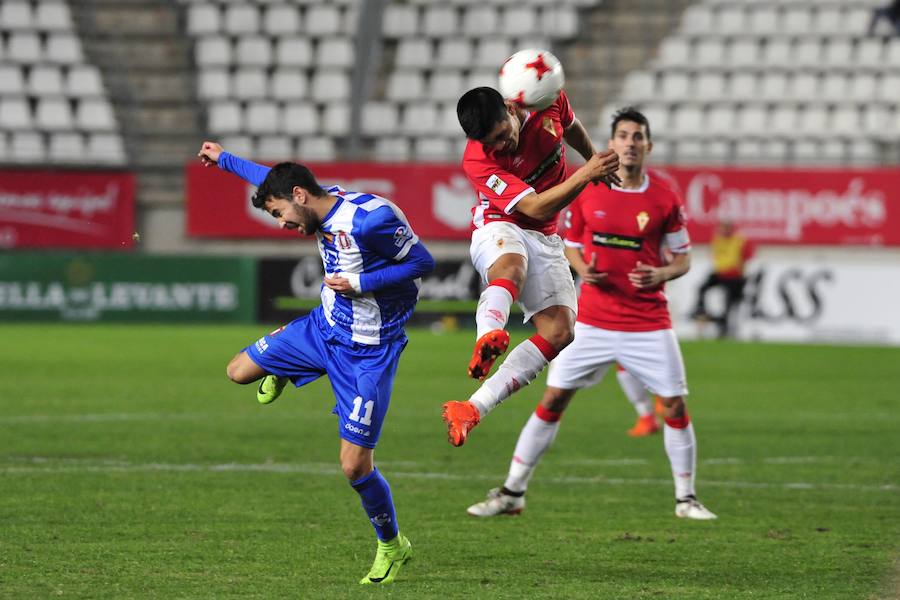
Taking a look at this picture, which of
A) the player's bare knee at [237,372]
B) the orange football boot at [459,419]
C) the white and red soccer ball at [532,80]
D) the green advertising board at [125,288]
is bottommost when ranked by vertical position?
the green advertising board at [125,288]

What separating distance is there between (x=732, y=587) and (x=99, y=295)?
19.1 meters

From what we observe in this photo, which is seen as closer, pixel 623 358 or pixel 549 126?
pixel 549 126

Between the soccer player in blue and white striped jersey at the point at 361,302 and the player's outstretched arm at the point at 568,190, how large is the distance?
0.66 metres

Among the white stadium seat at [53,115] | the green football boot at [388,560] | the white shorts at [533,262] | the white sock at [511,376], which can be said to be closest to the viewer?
the green football boot at [388,560]

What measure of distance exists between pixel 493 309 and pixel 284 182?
1186mm

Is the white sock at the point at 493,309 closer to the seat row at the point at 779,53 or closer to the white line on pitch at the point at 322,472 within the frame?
the white line on pitch at the point at 322,472

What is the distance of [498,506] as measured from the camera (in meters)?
8.02

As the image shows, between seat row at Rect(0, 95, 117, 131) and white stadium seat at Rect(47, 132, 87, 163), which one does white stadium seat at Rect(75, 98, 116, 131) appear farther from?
white stadium seat at Rect(47, 132, 87, 163)

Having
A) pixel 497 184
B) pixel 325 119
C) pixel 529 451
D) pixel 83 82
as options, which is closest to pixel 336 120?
pixel 325 119

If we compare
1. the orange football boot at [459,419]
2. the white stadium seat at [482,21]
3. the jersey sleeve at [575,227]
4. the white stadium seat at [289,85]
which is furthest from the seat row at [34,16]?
the orange football boot at [459,419]

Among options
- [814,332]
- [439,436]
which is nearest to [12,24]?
[814,332]

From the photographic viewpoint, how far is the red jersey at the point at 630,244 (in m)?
8.41

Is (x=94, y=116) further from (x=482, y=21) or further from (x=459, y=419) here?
(x=459, y=419)

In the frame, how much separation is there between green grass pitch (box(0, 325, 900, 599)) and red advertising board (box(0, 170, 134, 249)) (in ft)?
28.4
